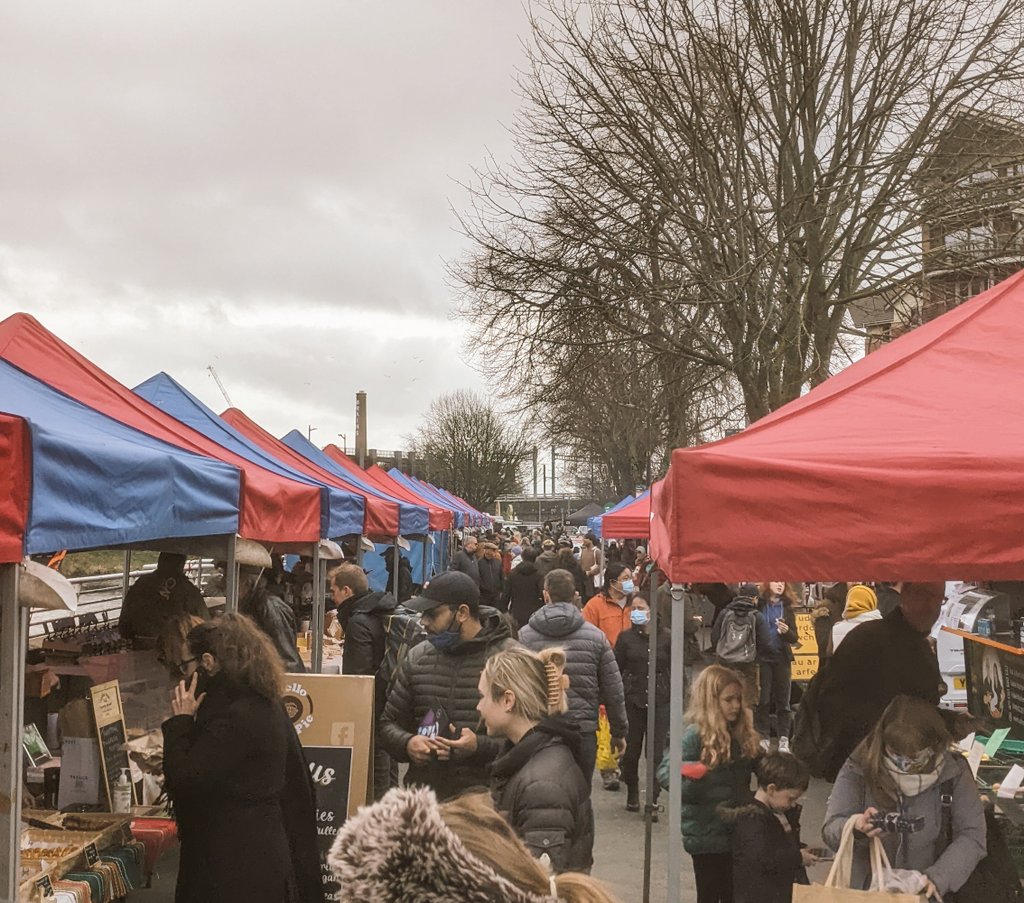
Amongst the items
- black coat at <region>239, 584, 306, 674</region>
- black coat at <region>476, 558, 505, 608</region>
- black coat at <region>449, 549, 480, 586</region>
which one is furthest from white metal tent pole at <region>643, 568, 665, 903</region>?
black coat at <region>476, 558, 505, 608</region>

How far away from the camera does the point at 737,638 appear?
10156mm

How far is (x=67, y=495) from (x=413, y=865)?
290cm

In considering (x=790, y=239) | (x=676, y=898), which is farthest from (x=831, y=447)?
(x=790, y=239)

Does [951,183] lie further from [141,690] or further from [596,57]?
[141,690]

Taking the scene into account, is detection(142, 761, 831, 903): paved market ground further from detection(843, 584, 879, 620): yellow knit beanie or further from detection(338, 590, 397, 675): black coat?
detection(338, 590, 397, 675): black coat

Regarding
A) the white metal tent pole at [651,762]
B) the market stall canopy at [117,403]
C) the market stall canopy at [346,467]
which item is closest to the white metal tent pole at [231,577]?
the market stall canopy at [117,403]

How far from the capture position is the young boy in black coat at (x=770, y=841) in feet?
14.5

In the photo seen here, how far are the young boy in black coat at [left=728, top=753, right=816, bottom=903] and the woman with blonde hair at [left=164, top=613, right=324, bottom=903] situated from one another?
183 centimetres

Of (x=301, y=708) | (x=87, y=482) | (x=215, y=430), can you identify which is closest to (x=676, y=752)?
(x=87, y=482)

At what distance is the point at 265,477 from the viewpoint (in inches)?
286

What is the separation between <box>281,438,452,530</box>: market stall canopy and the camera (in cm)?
1588

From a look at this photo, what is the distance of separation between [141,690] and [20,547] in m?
3.59

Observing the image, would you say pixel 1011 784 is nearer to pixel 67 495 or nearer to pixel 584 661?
pixel 584 661

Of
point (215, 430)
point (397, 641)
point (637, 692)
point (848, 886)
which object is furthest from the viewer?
point (215, 430)
